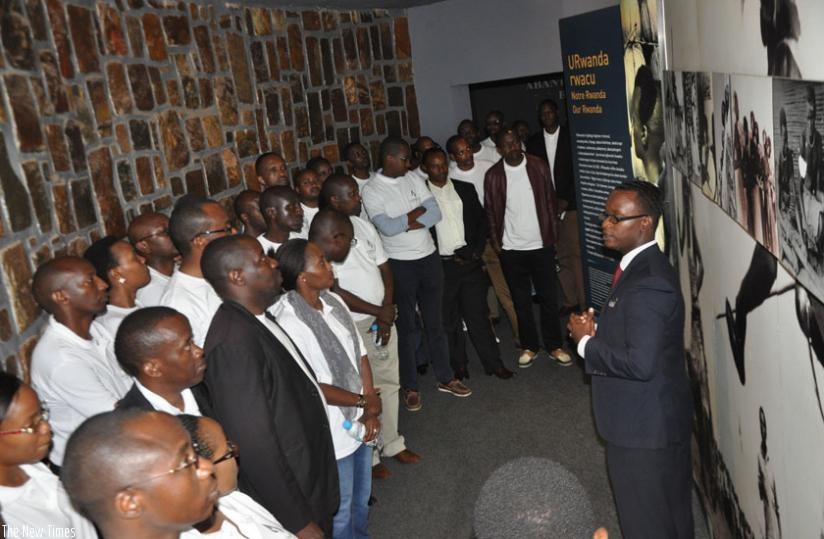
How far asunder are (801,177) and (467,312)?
4477 millimetres

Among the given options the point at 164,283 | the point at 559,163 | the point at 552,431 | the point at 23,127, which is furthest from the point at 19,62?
the point at 559,163

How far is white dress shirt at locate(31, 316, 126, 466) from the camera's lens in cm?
313

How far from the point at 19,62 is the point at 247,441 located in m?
2.34

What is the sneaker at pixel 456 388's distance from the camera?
5828mm

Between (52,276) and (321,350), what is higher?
(52,276)

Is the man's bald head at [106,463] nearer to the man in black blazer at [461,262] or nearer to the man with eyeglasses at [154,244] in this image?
the man with eyeglasses at [154,244]

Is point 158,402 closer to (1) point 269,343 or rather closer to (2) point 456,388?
(1) point 269,343

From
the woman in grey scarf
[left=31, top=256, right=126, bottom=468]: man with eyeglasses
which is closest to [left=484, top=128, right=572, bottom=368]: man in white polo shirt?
the woman in grey scarf

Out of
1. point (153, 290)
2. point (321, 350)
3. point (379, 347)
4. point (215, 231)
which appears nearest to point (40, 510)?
point (321, 350)

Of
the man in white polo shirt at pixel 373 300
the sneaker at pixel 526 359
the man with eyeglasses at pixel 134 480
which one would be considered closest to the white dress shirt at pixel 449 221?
the man in white polo shirt at pixel 373 300

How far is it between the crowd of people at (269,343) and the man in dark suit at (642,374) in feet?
3.61

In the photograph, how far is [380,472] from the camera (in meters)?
4.82

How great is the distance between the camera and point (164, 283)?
4.20 m

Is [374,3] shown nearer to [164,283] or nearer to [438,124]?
[438,124]
